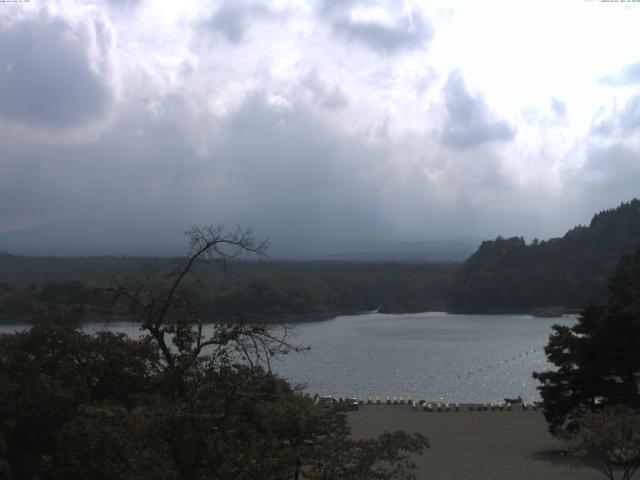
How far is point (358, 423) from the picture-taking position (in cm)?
2355

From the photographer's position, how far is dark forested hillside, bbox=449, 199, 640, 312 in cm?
9049

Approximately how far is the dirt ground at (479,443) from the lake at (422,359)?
4.08 m

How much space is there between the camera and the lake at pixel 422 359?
1453 inches

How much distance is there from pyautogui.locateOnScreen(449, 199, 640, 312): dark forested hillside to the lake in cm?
1359

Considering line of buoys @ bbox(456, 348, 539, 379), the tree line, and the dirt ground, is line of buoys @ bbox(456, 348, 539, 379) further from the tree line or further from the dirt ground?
the tree line

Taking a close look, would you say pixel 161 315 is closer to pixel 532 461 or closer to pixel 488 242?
pixel 532 461

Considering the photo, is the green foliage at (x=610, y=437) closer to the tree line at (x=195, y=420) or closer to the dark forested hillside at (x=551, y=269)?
the tree line at (x=195, y=420)

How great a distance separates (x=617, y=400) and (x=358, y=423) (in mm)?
8778

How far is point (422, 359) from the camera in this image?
4888cm

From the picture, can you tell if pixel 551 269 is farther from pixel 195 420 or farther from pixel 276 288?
pixel 195 420

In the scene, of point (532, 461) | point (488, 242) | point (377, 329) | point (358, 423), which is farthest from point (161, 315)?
point (488, 242)

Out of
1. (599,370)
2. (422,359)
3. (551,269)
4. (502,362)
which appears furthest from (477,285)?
(599,370)

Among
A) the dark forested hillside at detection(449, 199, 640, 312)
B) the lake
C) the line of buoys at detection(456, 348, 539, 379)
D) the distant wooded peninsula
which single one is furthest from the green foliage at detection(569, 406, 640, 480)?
the dark forested hillside at detection(449, 199, 640, 312)

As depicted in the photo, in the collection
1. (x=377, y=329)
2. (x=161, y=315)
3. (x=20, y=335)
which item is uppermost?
(x=161, y=315)
